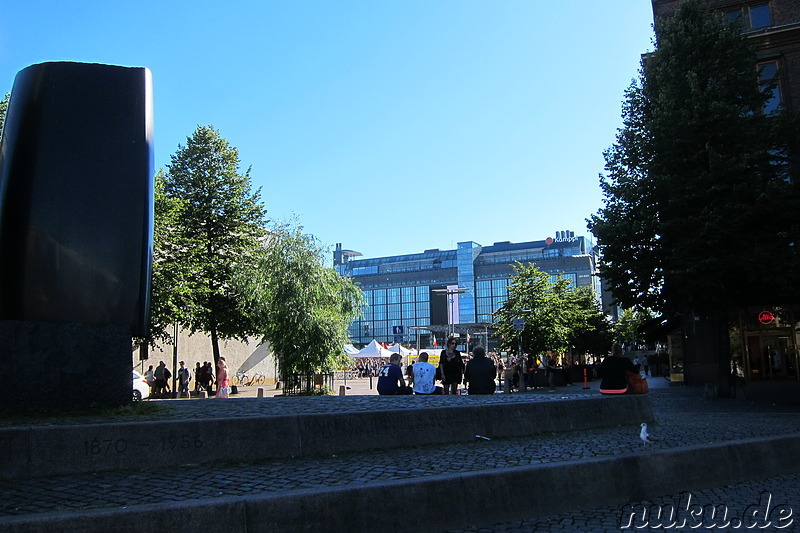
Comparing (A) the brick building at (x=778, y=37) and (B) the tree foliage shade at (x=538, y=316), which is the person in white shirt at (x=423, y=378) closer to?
(B) the tree foliage shade at (x=538, y=316)

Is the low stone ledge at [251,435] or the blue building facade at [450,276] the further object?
the blue building facade at [450,276]

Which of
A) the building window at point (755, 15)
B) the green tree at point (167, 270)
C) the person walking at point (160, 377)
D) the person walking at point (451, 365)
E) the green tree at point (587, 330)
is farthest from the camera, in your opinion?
the green tree at point (587, 330)

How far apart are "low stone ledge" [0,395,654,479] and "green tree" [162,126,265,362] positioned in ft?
74.3

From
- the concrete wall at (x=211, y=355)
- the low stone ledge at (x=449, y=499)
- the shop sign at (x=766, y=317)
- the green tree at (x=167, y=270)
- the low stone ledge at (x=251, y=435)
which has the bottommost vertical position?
the low stone ledge at (x=449, y=499)

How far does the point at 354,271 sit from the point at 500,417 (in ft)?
545

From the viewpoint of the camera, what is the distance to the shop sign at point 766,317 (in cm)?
2922

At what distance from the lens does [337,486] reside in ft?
17.3

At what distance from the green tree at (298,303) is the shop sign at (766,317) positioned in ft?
59.1

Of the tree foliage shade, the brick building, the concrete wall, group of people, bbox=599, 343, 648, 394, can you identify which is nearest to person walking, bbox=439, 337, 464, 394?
group of people, bbox=599, 343, 648, 394

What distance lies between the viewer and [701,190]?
19500 millimetres

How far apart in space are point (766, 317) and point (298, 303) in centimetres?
2021

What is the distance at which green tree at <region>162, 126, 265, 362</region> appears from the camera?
98.1 ft

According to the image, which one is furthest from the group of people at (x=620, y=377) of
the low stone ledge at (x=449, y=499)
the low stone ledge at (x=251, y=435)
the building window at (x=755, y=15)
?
the building window at (x=755, y=15)

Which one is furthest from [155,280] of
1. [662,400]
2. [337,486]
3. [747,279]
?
[337,486]
